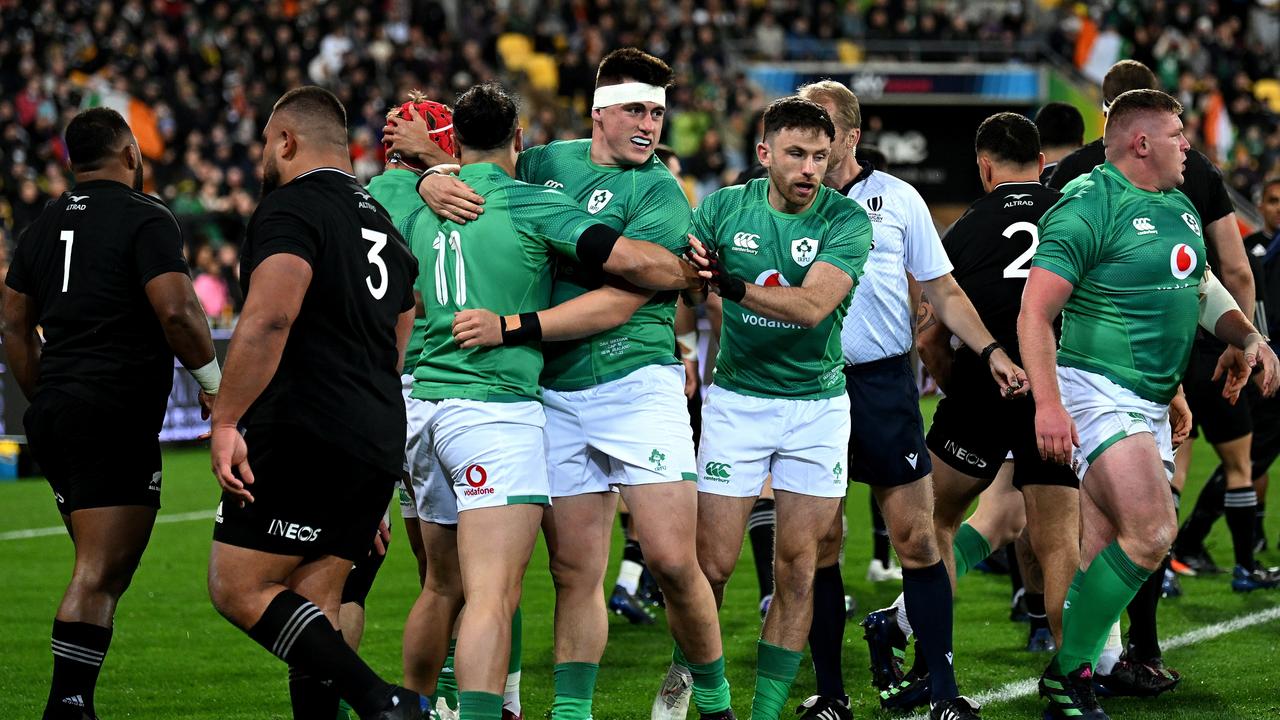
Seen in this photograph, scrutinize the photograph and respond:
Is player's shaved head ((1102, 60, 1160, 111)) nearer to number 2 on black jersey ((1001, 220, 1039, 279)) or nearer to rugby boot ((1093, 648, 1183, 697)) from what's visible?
number 2 on black jersey ((1001, 220, 1039, 279))

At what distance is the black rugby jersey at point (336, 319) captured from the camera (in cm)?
498

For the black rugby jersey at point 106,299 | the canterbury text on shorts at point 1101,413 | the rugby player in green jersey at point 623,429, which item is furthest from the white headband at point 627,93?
the canterbury text on shorts at point 1101,413

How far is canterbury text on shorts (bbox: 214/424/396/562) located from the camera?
4.96m

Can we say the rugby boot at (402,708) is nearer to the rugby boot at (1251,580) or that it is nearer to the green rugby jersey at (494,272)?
the green rugby jersey at (494,272)

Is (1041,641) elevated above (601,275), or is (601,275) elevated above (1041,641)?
(601,275)

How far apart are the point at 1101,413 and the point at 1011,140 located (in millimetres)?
1632

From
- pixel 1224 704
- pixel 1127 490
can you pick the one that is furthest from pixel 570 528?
pixel 1224 704

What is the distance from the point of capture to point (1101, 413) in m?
6.01

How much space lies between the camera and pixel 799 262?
587cm

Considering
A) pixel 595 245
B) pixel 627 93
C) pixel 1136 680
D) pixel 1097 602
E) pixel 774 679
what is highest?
pixel 627 93

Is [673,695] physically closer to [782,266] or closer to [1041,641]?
[782,266]

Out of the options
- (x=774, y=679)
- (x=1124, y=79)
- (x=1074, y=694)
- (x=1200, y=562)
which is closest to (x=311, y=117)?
(x=774, y=679)

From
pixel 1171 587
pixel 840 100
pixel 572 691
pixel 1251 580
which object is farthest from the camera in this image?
pixel 1251 580

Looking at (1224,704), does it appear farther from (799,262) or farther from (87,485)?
(87,485)
